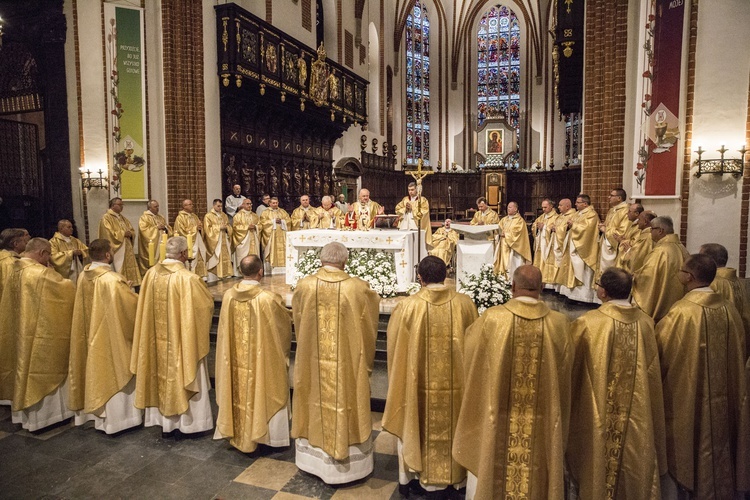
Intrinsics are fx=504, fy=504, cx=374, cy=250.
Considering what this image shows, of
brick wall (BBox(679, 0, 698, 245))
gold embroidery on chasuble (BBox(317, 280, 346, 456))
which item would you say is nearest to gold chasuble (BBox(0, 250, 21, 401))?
gold embroidery on chasuble (BBox(317, 280, 346, 456))

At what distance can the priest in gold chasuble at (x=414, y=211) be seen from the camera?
893 centimetres

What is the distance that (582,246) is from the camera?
835 centimetres

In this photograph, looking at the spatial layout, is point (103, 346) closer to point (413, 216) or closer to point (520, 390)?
point (520, 390)

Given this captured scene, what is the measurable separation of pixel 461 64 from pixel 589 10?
17738mm

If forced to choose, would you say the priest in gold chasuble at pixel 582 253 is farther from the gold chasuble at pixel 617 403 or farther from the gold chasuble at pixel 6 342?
the gold chasuble at pixel 6 342

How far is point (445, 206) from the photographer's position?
23.7 meters

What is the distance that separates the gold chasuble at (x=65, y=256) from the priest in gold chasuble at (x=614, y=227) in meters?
8.35

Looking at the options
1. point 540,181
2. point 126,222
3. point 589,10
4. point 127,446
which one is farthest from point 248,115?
point 540,181

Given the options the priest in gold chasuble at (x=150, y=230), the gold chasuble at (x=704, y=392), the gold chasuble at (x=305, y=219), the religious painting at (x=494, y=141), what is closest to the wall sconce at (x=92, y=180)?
the priest in gold chasuble at (x=150, y=230)

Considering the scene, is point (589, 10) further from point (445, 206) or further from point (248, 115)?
point (445, 206)

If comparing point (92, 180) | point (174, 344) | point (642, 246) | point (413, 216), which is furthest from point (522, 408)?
point (92, 180)

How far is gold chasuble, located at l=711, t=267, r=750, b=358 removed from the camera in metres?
4.06

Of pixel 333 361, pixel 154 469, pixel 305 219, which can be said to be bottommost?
pixel 154 469

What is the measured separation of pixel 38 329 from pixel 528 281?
4816 millimetres
